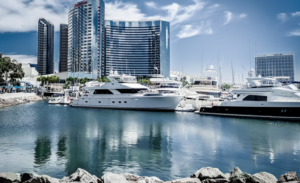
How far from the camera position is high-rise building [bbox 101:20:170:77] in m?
143

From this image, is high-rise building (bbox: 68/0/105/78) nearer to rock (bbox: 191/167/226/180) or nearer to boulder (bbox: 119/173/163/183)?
boulder (bbox: 119/173/163/183)

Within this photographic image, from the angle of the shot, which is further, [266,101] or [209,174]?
[266,101]

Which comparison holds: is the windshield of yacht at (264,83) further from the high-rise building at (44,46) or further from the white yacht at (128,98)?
the high-rise building at (44,46)

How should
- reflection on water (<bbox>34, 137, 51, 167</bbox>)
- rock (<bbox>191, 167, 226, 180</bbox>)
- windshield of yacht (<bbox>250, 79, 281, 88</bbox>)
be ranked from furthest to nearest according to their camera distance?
windshield of yacht (<bbox>250, 79, 281, 88</bbox>) → reflection on water (<bbox>34, 137, 51, 167</bbox>) → rock (<bbox>191, 167, 226, 180</bbox>)

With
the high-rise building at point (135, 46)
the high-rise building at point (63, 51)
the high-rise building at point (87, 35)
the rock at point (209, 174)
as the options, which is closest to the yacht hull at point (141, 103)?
the rock at point (209, 174)

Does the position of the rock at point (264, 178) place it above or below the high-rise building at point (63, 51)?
below

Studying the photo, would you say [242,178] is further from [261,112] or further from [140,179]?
[261,112]

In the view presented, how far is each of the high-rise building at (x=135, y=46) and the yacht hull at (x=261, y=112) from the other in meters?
115

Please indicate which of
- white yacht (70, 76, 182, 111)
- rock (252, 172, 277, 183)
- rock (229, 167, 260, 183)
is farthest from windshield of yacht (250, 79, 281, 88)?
rock (229, 167, 260, 183)

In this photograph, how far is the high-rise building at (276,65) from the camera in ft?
452

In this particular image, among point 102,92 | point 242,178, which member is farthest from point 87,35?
point 242,178

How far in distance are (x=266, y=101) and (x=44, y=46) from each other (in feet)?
675

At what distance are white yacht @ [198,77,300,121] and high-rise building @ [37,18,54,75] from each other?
199 metres

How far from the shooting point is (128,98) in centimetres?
3675
